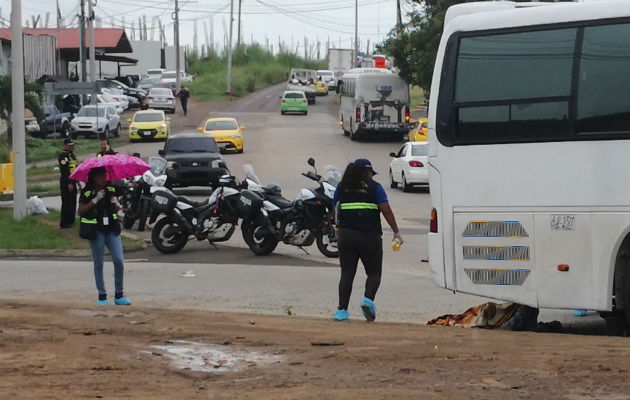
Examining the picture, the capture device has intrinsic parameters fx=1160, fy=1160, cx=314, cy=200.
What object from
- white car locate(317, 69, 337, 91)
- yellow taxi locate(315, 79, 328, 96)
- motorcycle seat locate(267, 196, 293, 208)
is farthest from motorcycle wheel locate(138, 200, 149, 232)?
white car locate(317, 69, 337, 91)

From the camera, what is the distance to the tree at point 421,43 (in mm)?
52938

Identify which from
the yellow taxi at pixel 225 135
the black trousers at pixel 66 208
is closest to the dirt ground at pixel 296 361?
the black trousers at pixel 66 208

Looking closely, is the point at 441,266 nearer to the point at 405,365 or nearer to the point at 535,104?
the point at 535,104

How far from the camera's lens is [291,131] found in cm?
6306

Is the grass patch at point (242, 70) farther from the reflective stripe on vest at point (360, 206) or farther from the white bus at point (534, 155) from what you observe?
the white bus at point (534, 155)

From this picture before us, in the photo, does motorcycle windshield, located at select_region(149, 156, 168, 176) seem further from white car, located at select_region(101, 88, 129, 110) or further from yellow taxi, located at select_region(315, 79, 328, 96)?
yellow taxi, located at select_region(315, 79, 328, 96)

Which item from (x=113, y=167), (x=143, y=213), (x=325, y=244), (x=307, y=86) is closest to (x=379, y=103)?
(x=143, y=213)

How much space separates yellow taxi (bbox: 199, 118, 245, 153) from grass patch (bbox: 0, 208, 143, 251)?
80.0 ft

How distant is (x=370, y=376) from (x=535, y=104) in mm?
3896

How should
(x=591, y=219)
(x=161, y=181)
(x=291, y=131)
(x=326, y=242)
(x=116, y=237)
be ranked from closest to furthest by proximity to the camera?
(x=591, y=219) → (x=116, y=237) → (x=326, y=242) → (x=161, y=181) → (x=291, y=131)

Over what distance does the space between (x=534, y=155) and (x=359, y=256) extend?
7.41ft

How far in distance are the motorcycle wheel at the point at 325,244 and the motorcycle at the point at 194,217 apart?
4.69 feet

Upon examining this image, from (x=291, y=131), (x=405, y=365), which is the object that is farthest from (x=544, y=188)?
(x=291, y=131)

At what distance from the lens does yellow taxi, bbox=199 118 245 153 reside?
48.6 m
